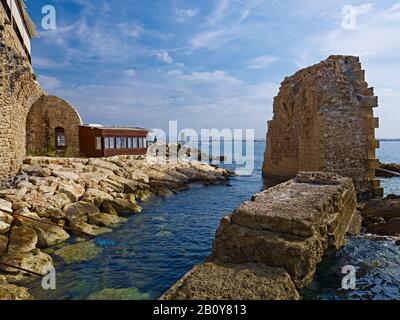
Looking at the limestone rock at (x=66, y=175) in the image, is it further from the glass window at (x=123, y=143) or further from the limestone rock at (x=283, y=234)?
the limestone rock at (x=283, y=234)

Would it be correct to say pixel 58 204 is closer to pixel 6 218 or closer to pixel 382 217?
pixel 6 218

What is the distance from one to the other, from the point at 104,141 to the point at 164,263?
704 inches

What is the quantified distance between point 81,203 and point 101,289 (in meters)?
6.78

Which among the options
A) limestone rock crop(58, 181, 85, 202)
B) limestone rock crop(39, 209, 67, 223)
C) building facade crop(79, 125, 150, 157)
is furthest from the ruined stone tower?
building facade crop(79, 125, 150, 157)

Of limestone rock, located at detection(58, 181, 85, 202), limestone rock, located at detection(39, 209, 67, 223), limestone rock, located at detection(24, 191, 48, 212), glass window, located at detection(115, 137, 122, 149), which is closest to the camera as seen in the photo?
limestone rock, located at detection(39, 209, 67, 223)

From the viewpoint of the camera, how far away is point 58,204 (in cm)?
1248

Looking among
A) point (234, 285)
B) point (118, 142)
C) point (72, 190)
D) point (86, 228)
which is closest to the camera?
point (234, 285)

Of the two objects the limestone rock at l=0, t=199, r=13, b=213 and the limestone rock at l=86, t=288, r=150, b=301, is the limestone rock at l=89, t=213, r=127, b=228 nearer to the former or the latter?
the limestone rock at l=0, t=199, r=13, b=213

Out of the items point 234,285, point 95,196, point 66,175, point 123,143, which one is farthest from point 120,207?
point 123,143

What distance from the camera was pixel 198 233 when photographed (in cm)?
1173

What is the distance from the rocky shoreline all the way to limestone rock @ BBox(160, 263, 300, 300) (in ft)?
13.9

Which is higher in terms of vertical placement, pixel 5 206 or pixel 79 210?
pixel 5 206

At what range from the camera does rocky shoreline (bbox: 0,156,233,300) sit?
8.10 meters

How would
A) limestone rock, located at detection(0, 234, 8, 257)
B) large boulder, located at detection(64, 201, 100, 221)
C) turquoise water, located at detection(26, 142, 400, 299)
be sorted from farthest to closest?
large boulder, located at detection(64, 201, 100, 221) → limestone rock, located at detection(0, 234, 8, 257) → turquoise water, located at detection(26, 142, 400, 299)
